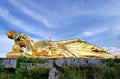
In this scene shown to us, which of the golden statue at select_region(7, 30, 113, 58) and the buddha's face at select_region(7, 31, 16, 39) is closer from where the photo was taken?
the golden statue at select_region(7, 30, 113, 58)

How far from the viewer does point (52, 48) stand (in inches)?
516

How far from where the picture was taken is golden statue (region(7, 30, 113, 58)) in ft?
42.0

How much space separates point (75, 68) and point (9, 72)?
1936 mm

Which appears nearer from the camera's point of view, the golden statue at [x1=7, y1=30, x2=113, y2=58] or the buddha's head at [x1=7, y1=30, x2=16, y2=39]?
the golden statue at [x1=7, y1=30, x2=113, y2=58]

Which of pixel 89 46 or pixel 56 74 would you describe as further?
pixel 89 46

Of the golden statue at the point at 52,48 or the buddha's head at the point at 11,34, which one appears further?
the buddha's head at the point at 11,34

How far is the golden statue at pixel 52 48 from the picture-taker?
42.0ft

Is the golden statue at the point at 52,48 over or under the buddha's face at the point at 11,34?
under

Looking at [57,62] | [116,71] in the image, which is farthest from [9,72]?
[116,71]

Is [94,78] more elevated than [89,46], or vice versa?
[89,46]

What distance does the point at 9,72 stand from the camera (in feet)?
27.9

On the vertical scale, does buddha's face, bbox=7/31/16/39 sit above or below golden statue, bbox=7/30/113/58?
above

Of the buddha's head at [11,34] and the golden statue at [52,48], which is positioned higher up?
the buddha's head at [11,34]

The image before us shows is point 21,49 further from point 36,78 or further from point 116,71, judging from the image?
point 116,71
